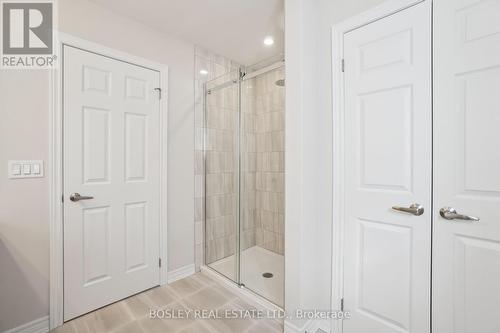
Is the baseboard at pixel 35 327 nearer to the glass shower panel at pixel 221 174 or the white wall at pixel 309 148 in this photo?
the glass shower panel at pixel 221 174

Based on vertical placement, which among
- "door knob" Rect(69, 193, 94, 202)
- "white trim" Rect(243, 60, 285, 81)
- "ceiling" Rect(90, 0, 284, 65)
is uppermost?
"ceiling" Rect(90, 0, 284, 65)

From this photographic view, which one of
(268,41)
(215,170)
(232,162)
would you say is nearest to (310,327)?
(232,162)

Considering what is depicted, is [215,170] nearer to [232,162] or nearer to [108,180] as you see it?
[232,162]

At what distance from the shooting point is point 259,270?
249 centimetres

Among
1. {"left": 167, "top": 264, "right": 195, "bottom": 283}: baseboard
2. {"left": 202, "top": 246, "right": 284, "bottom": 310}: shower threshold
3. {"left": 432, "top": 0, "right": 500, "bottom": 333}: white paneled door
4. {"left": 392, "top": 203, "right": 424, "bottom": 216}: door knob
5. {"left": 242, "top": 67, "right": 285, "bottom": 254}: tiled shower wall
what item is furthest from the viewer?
{"left": 242, "top": 67, "right": 285, "bottom": 254}: tiled shower wall

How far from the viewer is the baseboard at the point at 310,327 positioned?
1563 millimetres

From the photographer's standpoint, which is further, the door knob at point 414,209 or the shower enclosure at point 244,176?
the shower enclosure at point 244,176

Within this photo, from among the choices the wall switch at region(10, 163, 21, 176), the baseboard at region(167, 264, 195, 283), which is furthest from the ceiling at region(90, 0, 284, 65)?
the baseboard at region(167, 264, 195, 283)

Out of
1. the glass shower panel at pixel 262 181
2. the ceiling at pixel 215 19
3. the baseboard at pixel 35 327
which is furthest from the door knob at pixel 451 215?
the baseboard at pixel 35 327

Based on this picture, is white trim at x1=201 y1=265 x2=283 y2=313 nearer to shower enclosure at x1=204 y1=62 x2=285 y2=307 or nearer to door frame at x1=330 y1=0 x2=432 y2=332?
shower enclosure at x1=204 y1=62 x2=285 y2=307

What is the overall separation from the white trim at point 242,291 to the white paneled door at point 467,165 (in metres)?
1.11

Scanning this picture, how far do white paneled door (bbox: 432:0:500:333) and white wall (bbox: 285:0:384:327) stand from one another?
1.93 ft
